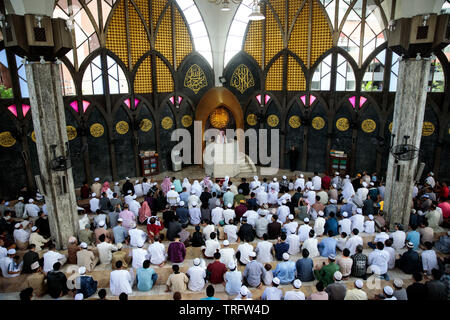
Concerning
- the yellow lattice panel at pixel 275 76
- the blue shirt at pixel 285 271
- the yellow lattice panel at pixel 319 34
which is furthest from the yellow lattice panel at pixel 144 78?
the blue shirt at pixel 285 271

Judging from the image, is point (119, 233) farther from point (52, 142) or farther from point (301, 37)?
point (301, 37)

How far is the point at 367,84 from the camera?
40.7ft

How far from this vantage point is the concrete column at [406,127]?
786 centimetres

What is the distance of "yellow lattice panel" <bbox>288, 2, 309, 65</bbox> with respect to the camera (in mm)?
12891

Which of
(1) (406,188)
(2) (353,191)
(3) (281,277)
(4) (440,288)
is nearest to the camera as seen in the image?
(4) (440,288)

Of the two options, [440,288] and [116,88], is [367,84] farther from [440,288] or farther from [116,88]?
[116,88]

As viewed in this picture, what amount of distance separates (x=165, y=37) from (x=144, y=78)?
1942 millimetres

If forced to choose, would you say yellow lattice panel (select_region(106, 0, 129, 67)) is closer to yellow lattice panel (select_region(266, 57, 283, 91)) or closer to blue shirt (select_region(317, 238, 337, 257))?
yellow lattice panel (select_region(266, 57, 283, 91))

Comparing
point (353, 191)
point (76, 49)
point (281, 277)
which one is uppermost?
point (76, 49)

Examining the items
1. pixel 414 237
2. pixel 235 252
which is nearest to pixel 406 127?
pixel 414 237

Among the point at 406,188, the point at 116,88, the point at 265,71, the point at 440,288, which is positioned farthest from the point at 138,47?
the point at 440,288

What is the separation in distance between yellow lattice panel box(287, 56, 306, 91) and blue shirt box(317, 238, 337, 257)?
7988mm

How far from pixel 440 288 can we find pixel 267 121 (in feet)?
32.8

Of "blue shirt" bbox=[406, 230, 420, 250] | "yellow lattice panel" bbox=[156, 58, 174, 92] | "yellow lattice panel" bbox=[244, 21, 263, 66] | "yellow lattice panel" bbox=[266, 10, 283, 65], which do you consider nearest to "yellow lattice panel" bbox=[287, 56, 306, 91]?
"yellow lattice panel" bbox=[266, 10, 283, 65]
